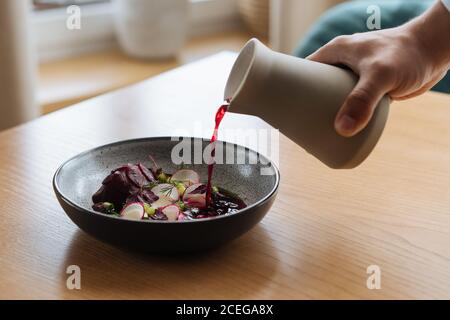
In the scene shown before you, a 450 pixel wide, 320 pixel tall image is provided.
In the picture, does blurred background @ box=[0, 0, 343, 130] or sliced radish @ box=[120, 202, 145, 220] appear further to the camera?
blurred background @ box=[0, 0, 343, 130]

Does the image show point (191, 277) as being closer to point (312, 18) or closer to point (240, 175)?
point (240, 175)

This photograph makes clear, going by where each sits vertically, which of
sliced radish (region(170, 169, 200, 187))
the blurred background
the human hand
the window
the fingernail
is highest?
the human hand

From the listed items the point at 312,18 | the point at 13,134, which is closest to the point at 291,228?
the point at 13,134

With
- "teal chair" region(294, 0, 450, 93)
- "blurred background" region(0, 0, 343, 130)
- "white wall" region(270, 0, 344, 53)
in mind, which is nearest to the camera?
"teal chair" region(294, 0, 450, 93)

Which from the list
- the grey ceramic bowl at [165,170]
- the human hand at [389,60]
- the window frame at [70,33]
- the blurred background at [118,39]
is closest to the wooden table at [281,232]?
the grey ceramic bowl at [165,170]

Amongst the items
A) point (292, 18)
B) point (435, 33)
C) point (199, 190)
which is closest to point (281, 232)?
point (199, 190)

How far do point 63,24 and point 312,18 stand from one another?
38.2 inches

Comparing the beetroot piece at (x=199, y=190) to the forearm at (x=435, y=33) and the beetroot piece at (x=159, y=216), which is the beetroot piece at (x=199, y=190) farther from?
the forearm at (x=435, y=33)

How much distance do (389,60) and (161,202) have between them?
0.35 meters

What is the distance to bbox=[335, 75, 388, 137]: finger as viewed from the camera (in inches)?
34.1

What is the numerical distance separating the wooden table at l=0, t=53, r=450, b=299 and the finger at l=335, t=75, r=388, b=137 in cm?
17

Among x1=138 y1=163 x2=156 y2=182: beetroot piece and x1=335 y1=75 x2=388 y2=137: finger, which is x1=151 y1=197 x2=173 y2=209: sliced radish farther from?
x1=335 y1=75 x2=388 y2=137: finger

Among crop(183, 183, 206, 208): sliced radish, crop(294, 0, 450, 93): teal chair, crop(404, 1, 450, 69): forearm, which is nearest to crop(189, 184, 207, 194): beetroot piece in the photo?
crop(183, 183, 206, 208): sliced radish

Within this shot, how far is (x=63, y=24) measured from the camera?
2.55m
